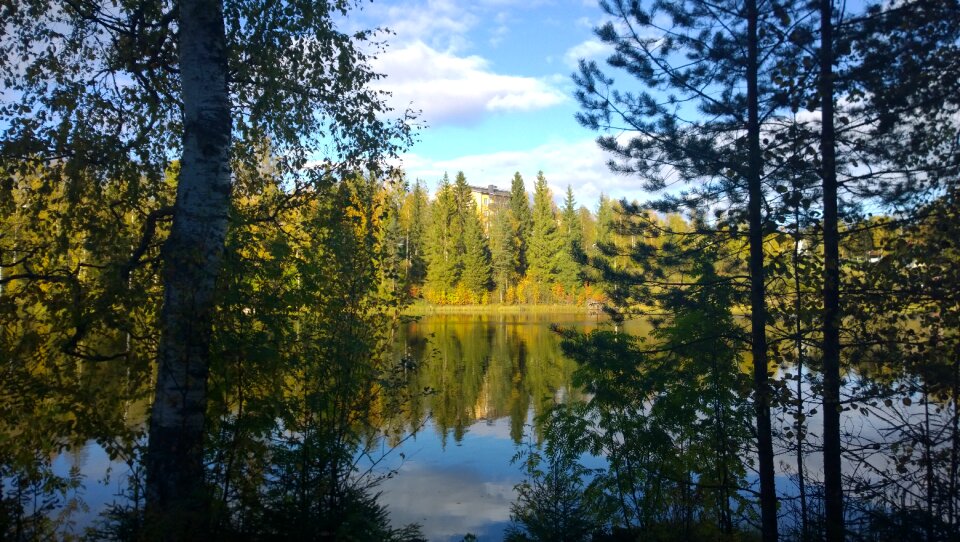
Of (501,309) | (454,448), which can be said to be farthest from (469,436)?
(501,309)

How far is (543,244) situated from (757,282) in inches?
1983

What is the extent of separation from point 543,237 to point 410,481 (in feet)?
155

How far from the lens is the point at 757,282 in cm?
631

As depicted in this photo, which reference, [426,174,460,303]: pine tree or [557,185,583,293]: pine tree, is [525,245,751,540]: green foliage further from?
[426,174,460,303]: pine tree

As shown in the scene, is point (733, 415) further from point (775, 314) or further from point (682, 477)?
point (775, 314)

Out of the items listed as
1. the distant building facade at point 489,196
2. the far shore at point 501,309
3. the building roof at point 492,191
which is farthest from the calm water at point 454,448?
the building roof at point 492,191

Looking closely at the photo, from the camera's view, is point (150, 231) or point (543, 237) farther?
point (543, 237)

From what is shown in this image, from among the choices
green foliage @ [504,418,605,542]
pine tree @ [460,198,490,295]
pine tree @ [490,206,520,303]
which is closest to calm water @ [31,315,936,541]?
green foliage @ [504,418,605,542]

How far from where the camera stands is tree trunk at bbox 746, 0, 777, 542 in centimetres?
608

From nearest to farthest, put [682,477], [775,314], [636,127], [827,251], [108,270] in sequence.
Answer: [108,270], [827,251], [775,314], [636,127], [682,477]

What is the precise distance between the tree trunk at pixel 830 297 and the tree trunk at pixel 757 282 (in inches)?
22.2

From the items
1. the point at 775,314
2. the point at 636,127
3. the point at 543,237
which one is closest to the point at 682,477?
the point at 775,314

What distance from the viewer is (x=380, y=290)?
6453 millimetres

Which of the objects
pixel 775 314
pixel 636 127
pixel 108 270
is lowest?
pixel 775 314
